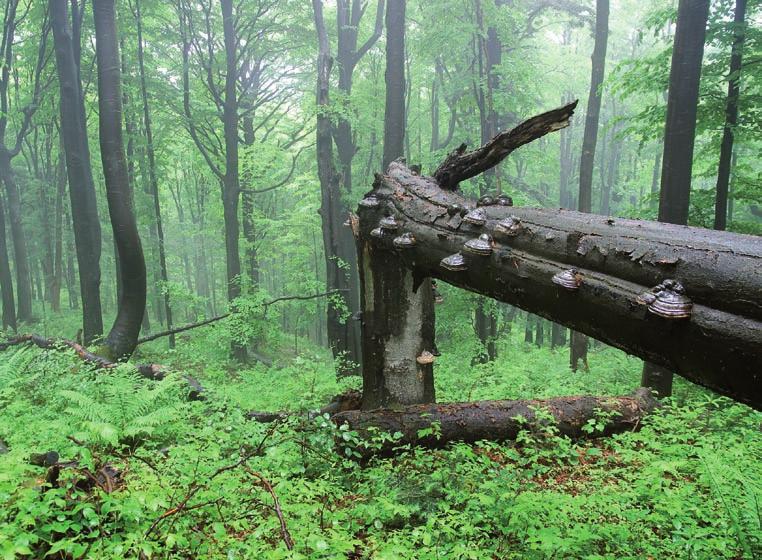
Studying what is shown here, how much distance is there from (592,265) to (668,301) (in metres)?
0.60

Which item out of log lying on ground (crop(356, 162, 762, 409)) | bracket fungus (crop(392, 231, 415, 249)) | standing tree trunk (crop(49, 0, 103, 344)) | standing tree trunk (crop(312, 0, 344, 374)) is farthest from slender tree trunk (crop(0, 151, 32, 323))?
log lying on ground (crop(356, 162, 762, 409))

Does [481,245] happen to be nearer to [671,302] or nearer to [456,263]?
[456,263]

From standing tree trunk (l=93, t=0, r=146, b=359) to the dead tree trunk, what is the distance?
7.21 m

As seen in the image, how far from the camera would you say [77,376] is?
6383 mm

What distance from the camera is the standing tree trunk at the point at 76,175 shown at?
444 inches

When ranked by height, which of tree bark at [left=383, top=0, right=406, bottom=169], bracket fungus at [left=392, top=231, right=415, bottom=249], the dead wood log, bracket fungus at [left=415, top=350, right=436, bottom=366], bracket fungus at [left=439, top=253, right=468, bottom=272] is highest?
tree bark at [left=383, top=0, right=406, bottom=169]

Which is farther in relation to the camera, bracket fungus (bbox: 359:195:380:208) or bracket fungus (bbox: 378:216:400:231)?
bracket fungus (bbox: 359:195:380:208)

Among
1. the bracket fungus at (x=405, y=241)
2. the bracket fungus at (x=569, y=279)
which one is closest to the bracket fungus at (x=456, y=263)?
the bracket fungus at (x=405, y=241)

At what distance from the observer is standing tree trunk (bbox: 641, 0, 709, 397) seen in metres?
6.30

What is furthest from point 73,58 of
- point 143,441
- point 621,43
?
point 621,43

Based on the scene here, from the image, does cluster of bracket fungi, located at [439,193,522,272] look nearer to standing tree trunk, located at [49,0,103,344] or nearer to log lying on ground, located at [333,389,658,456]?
log lying on ground, located at [333,389,658,456]

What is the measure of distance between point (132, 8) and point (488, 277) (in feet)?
58.6

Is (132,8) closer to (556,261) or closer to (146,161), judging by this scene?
(146,161)

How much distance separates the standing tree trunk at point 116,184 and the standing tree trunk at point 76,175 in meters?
2.34
